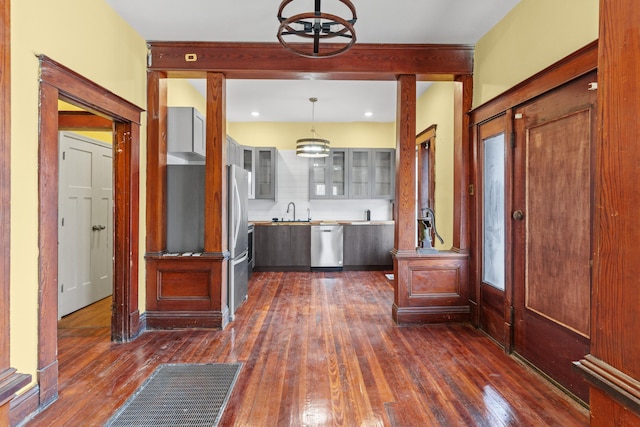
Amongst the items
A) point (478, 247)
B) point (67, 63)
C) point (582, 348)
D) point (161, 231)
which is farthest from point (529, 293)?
point (67, 63)

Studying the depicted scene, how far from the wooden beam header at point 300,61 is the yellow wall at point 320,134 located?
3.27 meters

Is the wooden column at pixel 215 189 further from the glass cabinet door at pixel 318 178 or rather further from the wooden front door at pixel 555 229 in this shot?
the glass cabinet door at pixel 318 178

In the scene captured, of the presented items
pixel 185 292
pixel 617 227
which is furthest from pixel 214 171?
pixel 617 227

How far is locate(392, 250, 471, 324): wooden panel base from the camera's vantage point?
11.5 ft

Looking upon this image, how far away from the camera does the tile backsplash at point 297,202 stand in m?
6.73

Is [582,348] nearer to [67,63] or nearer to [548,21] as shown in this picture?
[548,21]

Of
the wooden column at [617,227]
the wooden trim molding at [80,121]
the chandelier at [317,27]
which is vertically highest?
the chandelier at [317,27]

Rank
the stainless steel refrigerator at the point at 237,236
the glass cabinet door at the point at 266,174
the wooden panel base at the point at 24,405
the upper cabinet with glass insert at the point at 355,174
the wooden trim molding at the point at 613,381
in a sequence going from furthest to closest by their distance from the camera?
the upper cabinet with glass insert at the point at 355,174, the glass cabinet door at the point at 266,174, the stainless steel refrigerator at the point at 237,236, the wooden panel base at the point at 24,405, the wooden trim molding at the point at 613,381

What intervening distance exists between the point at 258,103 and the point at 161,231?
2940 mm

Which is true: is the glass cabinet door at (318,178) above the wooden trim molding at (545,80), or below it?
below

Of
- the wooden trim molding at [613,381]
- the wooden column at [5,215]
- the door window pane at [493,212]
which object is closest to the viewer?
the wooden trim molding at [613,381]

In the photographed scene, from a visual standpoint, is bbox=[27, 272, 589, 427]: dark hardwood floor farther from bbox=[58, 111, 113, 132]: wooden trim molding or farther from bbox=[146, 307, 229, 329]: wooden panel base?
bbox=[58, 111, 113, 132]: wooden trim molding

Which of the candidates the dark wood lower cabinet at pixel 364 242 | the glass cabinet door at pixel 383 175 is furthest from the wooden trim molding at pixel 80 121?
the glass cabinet door at pixel 383 175

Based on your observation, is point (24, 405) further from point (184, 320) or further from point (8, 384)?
point (8, 384)
